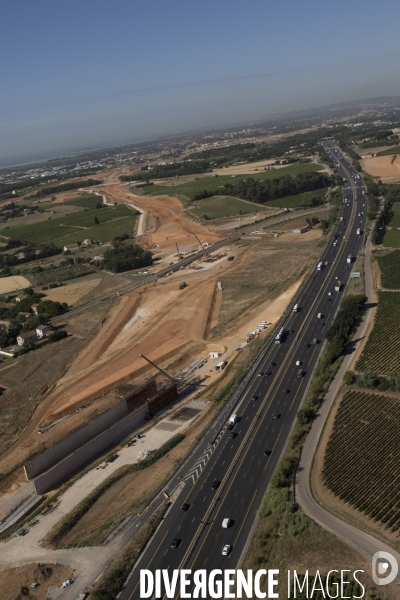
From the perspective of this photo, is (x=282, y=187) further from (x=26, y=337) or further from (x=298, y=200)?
(x=26, y=337)

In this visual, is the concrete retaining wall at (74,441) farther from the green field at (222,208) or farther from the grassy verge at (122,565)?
the green field at (222,208)

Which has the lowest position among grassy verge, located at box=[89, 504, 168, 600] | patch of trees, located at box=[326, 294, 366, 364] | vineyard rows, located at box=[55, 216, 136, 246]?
grassy verge, located at box=[89, 504, 168, 600]

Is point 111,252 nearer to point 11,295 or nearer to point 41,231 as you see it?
point 11,295

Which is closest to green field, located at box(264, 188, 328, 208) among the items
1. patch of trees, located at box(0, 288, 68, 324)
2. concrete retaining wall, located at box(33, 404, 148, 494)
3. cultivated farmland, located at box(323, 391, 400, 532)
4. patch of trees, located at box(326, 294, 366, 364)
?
patch of trees, located at box(326, 294, 366, 364)

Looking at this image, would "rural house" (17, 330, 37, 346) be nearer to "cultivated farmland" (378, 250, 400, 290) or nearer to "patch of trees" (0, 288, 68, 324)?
"patch of trees" (0, 288, 68, 324)

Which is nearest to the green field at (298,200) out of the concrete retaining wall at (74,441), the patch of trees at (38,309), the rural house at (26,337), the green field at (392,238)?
the green field at (392,238)

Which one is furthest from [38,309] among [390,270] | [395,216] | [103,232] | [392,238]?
[395,216]

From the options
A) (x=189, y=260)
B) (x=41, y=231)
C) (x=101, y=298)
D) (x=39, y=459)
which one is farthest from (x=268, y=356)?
(x=41, y=231)
